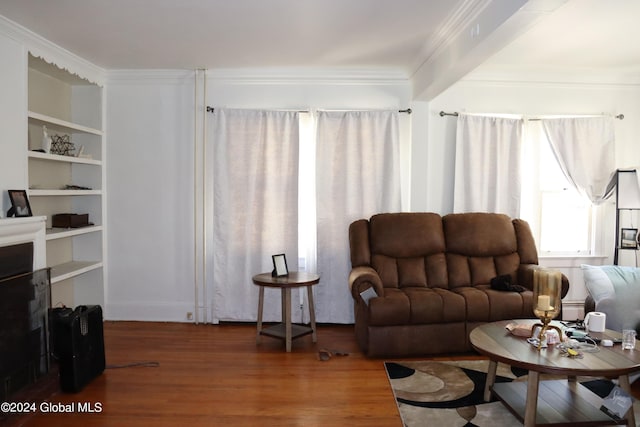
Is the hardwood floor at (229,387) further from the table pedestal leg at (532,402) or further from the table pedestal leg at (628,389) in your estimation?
the table pedestal leg at (628,389)

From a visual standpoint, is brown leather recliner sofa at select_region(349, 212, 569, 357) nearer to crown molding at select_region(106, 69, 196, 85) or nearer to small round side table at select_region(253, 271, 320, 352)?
small round side table at select_region(253, 271, 320, 352)

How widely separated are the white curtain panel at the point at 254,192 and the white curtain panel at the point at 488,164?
5.58ft

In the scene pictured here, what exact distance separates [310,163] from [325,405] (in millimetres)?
2662

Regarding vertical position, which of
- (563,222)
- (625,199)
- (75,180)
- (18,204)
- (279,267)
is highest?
(75,180)

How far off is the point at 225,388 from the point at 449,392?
152cm

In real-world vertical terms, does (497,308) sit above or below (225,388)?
above

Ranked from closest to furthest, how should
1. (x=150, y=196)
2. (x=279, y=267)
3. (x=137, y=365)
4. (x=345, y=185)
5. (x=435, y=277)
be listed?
1. (x=137, y=365)
2. (x=279, y=267)
3. (x=435, y=277)
4. (x=345, y=185)
5. (x=150, y=196)

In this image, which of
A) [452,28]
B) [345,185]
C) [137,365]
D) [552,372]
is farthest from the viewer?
[345,185]

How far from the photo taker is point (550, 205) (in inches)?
205

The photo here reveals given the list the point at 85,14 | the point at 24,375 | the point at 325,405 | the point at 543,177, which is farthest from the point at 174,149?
the point at 543,177

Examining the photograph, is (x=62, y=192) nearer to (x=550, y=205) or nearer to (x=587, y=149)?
(x=550, y=205)

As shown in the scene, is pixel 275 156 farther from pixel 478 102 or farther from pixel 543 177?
pixel 543 177

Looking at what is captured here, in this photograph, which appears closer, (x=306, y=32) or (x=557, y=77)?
(x=306, y=32)

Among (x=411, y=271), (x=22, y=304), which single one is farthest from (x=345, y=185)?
(x=22, y=304)
